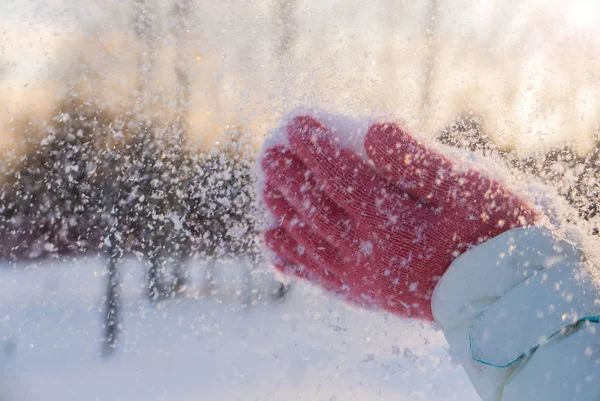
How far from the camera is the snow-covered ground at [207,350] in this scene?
1472 mm

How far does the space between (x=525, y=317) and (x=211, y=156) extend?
4.44 feet

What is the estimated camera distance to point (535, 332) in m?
0.60

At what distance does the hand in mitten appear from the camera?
0.75 metres

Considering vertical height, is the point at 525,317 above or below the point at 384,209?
below

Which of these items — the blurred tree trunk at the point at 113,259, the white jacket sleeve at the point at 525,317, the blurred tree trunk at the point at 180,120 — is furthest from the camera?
the blurred tree trunk at the point at 180,120

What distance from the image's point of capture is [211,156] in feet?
5.61

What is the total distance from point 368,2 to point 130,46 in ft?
Answer: 3.63

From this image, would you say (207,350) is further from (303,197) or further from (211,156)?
(303,197)

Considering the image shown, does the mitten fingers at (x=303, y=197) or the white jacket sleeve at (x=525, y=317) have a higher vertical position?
the mitten fingers at (x=303, y=197)

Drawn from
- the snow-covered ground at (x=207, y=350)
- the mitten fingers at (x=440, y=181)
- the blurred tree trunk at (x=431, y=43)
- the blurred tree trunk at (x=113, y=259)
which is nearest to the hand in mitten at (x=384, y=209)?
the mitten fingers at (x=440, y=181)

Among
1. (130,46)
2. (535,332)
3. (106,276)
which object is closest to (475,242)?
(535,332)

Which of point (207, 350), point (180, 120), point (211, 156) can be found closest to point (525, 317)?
point (207, 350)

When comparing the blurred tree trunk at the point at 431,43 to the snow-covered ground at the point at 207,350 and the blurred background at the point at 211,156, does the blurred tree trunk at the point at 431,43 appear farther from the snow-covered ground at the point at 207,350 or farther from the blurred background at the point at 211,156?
the snow-covered ground at the point at 207,350

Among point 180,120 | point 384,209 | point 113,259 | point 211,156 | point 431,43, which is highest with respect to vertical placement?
point 431,43
